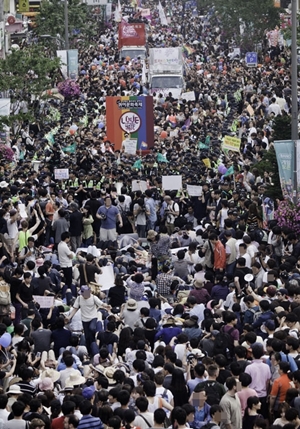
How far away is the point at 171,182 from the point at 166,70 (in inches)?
874

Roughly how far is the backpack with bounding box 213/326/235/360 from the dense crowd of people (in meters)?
0.02

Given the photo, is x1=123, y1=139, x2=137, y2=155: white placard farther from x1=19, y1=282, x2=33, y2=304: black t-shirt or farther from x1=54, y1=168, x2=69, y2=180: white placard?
x1=19, y1=282, x2=33, y2=304: black t-shirt

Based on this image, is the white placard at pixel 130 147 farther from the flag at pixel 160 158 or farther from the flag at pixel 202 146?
the flag at pixel 202 146

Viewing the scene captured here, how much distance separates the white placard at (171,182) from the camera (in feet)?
91.5

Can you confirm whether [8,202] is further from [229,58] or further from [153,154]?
[229,58]

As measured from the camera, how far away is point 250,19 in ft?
209

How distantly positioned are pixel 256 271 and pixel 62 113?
1043 inches

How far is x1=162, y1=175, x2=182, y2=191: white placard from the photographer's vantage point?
91.5 feet

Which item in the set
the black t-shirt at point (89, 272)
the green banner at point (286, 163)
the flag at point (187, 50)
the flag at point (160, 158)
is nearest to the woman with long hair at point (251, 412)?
the black t-shirt at point (89, 272)

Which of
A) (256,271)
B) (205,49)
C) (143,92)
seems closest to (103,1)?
(205,49)

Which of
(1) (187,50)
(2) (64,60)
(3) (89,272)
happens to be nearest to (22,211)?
(3) (89,272)

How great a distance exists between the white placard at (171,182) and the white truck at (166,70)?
20572 mm

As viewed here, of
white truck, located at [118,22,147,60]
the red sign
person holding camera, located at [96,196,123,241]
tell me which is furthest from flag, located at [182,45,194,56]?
person holding camera, located at [96,196,123,241]

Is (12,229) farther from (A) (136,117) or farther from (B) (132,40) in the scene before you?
(B) (132,40)
